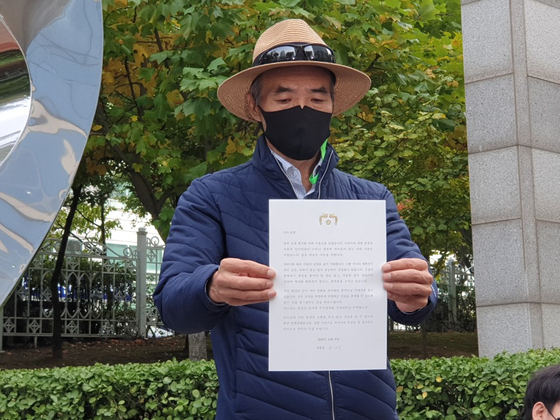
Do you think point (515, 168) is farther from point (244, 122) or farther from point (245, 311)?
point (245, 311)

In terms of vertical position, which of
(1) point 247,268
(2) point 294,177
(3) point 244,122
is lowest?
(1) point 247,268

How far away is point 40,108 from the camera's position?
3.23 metres

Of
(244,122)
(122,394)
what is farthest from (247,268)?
(244,122)

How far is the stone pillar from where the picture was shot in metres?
7.91

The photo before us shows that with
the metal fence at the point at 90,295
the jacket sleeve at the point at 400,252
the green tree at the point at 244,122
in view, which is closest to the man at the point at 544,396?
the jacket sleeve at the point at 400,252

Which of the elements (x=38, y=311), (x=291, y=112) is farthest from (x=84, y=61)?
(x=38, y=311)

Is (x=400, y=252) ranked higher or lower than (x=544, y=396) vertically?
higher

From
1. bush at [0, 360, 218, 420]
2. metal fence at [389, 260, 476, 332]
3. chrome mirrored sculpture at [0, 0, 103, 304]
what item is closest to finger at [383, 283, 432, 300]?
chrome mirrored sculpture at [0, 0, 103, 304]

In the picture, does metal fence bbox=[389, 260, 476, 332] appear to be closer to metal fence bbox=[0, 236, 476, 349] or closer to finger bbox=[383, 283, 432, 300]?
metal fence bbox=[0, 236, 476, 349]

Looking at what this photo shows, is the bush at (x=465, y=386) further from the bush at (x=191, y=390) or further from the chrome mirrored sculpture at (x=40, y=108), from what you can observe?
the chrome mirrored sculpture at (x=40, y=108)

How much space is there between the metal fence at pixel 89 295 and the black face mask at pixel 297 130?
Answer: 1321 centimetres

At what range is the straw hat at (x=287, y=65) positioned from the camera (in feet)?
10.3

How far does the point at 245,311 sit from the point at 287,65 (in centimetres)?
84

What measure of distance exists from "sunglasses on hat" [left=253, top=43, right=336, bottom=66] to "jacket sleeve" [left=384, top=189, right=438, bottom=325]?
0.56 m
